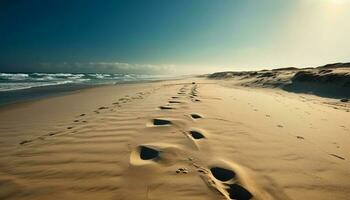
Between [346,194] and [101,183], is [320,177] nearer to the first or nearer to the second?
[346,194]

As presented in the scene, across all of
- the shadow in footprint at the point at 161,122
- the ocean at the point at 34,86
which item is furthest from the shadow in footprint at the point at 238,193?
the ocean at the point at 34,86

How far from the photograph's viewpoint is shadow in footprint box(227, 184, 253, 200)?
2.36 metres

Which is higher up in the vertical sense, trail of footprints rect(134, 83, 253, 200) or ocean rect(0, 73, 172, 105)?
trail of footprints rect(134, 83, 253, 200)

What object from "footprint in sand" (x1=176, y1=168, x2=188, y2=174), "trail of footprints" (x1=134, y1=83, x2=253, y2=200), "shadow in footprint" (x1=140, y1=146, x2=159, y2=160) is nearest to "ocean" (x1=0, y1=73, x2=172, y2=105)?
"shadow in footprint" (x1=140, y1=146, x2=159, y2=160)

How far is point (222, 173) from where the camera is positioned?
2842 millimetres

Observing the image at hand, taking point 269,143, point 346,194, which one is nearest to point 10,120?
point 269,143

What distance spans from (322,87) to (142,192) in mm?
15734

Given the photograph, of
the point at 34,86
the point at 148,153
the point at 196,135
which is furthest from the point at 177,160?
the point at 34,86

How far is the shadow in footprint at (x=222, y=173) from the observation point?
2730 mm

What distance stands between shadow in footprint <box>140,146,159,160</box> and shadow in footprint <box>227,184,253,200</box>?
1.20 m

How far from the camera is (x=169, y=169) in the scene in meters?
2.90

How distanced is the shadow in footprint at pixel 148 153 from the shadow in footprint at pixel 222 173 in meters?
0.85

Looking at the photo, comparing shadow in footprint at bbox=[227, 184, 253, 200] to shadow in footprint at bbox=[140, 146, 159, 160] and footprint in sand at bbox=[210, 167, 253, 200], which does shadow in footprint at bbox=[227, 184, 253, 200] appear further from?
shadow in footprint at bbox=[140, 146, 159, 160]

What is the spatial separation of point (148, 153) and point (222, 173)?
3.82ft
